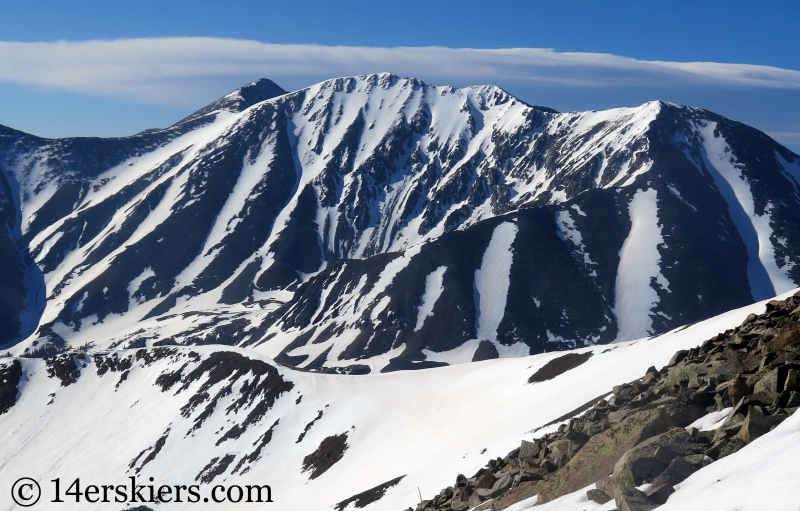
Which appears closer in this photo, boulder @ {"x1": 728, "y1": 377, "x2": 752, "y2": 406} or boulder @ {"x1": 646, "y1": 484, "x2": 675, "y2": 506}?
boulder @ {"x1": 646, "y1": 484, "x2": 675, "y2": 506}

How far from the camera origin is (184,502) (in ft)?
266

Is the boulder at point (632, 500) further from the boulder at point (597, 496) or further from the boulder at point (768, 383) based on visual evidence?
the boulder at point (768, 383)

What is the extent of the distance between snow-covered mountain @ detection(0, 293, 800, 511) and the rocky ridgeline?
1227 millimetres

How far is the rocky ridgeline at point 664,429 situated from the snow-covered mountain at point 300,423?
48.3 inches

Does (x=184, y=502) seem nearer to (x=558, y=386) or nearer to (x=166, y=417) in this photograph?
(x=166, y=417)

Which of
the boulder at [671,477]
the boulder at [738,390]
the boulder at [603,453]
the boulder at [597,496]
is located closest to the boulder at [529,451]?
the boulder at [603,453]

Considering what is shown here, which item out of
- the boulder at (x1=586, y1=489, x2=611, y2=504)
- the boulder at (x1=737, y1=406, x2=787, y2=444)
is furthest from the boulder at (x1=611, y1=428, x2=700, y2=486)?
the boulder at (x1=737, y1=406, x2=787, y2=444)

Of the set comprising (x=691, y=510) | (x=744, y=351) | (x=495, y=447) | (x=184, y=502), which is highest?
(x=744, y=351)

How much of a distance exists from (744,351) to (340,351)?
175 meters

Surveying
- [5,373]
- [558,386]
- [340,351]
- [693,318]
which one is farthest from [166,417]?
[693,318]

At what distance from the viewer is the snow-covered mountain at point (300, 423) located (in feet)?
158

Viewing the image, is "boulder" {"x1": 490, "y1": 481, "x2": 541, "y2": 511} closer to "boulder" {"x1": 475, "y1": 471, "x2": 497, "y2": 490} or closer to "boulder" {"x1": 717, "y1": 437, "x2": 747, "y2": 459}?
"boulder" {"x1": 475, "y1": 471, "x2": 497, "y2": 490}

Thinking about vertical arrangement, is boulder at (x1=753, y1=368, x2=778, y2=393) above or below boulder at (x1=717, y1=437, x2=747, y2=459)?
above

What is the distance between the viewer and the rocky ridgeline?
17000 mm
